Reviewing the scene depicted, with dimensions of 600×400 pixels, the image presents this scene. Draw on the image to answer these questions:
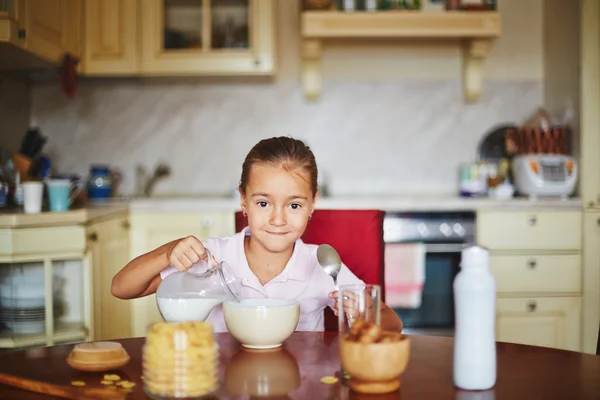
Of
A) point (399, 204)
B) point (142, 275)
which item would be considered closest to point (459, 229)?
point (399, 204)

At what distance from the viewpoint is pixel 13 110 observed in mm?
3467

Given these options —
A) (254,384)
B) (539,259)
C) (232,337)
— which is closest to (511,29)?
(539,259)

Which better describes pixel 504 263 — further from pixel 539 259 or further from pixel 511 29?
pixel 511 29

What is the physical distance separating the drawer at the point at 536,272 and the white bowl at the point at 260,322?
84.8 inches

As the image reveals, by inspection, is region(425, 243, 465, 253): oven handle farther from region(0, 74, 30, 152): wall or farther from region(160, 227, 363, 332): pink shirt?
region(0, 74, 30, 152): wall

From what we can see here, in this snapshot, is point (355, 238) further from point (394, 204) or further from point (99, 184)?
point (99, 184)

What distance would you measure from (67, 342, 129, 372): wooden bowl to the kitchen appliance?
2.58 m

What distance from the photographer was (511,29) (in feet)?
12.3

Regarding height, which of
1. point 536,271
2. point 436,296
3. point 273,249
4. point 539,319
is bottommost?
point 539,319

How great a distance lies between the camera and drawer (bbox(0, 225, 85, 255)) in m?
2.48

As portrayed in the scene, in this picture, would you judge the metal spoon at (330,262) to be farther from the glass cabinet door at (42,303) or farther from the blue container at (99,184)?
the blue container at (99,184)

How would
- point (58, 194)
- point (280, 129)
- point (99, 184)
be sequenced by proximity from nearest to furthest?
point (58, 194) → point (99, 184) → point (280, 129)

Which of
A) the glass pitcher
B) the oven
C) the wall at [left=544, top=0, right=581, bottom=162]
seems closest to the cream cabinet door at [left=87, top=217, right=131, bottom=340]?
the oven

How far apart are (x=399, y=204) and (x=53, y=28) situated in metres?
1.60
